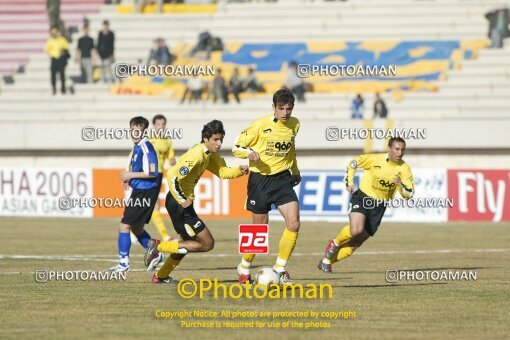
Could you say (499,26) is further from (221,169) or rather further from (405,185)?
(221,169)

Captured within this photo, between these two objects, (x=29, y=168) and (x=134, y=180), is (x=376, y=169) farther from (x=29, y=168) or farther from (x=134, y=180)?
(x=29, y=168)

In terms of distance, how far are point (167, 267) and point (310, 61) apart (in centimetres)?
2689

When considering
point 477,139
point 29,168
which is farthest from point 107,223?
point 477,139

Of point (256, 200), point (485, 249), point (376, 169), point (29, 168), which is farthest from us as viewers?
point (29, 168)

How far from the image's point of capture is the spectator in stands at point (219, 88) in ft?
130

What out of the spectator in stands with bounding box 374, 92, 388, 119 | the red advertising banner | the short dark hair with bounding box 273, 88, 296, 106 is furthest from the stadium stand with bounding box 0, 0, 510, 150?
the short dark hair with bounding box 273, 88, 296, 106

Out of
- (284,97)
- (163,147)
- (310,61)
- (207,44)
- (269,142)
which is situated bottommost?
(163,147)

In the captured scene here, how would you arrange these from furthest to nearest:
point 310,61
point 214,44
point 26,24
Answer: point 26,24, point 214,44, point 310,61

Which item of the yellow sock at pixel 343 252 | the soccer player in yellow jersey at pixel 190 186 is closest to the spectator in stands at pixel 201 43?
the yellow sock at pixel 343 252

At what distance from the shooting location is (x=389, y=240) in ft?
85.3

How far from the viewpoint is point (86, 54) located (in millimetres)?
41250

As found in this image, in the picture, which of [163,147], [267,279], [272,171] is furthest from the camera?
[163,147]

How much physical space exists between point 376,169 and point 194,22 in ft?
87.0

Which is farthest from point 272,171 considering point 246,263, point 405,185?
point 405,185
